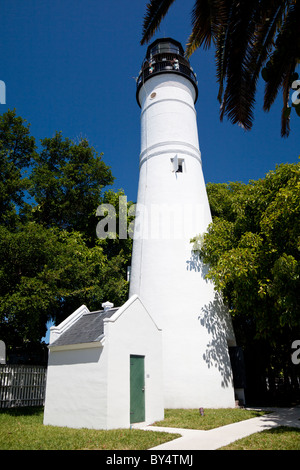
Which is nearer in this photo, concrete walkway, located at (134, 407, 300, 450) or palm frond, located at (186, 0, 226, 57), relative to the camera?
palm frond, located at (186, 0, 226, 57)

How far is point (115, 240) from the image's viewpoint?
2377 cm

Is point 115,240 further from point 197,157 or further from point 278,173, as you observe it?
point 278,173

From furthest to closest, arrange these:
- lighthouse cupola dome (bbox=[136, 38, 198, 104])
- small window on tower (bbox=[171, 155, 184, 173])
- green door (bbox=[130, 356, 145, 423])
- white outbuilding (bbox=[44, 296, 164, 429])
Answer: lighthouse cupola dome (bbox=[136, 38, 198, 104]), small window on tower (bbox=[171, 155, 184, 173]), green door (bbox=[130, 356, 145, 423]), white outbuilding (bbox=[44, 296, 164, 429])

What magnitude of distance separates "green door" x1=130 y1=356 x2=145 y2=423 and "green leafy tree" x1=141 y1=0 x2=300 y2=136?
→ 820 cm

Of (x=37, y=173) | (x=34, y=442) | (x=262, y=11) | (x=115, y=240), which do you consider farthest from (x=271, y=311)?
(x=37, y=173)

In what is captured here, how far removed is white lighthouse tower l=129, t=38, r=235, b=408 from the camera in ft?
46.1

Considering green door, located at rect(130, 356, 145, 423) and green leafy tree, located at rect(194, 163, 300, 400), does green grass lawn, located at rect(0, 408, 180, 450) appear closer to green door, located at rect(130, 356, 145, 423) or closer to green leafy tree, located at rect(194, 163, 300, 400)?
green door, located at rect(130, 356, 145, 423)

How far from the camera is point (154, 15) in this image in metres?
5.86

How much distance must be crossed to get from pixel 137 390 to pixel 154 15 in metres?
10.3

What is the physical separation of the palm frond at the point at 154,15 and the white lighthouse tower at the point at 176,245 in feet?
36.7

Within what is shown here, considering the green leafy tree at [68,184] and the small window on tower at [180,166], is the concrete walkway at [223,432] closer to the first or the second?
the small window on tower at [180,166]

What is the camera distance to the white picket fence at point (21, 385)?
14.9 m

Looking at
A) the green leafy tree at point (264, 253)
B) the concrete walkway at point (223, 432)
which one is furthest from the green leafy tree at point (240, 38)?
the concrete walkway at point (223, 432)

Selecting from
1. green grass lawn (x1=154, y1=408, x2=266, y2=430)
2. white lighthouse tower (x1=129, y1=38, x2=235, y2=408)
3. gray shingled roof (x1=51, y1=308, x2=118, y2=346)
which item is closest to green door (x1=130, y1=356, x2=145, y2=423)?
green grass lawn (x1=154, y1=408, x2=266, y2=430)
